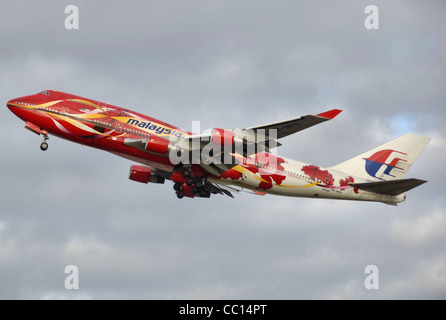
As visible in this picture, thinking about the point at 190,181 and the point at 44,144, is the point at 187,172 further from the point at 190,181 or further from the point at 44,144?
the point at 44,144

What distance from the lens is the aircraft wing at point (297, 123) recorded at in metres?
45.5

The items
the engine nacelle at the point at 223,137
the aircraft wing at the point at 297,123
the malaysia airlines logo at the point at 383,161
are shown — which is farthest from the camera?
the malaysia airlines logo at the point at 383,161

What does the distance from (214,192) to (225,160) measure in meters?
7.31

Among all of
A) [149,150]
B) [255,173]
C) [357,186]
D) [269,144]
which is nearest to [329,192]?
[357,186]

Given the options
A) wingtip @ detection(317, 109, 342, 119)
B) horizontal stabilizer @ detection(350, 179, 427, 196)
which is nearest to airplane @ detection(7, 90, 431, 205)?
horizontal stabilizer @ detection(350, 179, 427, 196)

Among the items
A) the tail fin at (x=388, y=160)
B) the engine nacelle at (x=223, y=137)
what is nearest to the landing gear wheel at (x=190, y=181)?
the engine nacelle at (x=223, y=137)

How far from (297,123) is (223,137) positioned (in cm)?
634

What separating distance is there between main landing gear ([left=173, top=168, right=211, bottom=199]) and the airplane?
8 cm

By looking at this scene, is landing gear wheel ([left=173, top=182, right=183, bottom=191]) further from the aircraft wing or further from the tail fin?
the aircraft wing

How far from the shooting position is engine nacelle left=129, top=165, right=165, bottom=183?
2453 inches

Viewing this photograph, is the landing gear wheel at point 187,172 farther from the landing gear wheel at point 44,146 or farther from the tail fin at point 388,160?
the tail fin at point 388,160

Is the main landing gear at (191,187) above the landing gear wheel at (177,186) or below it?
below

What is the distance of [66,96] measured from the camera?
55562mm

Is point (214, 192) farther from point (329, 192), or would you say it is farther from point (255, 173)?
point (329, 192)
